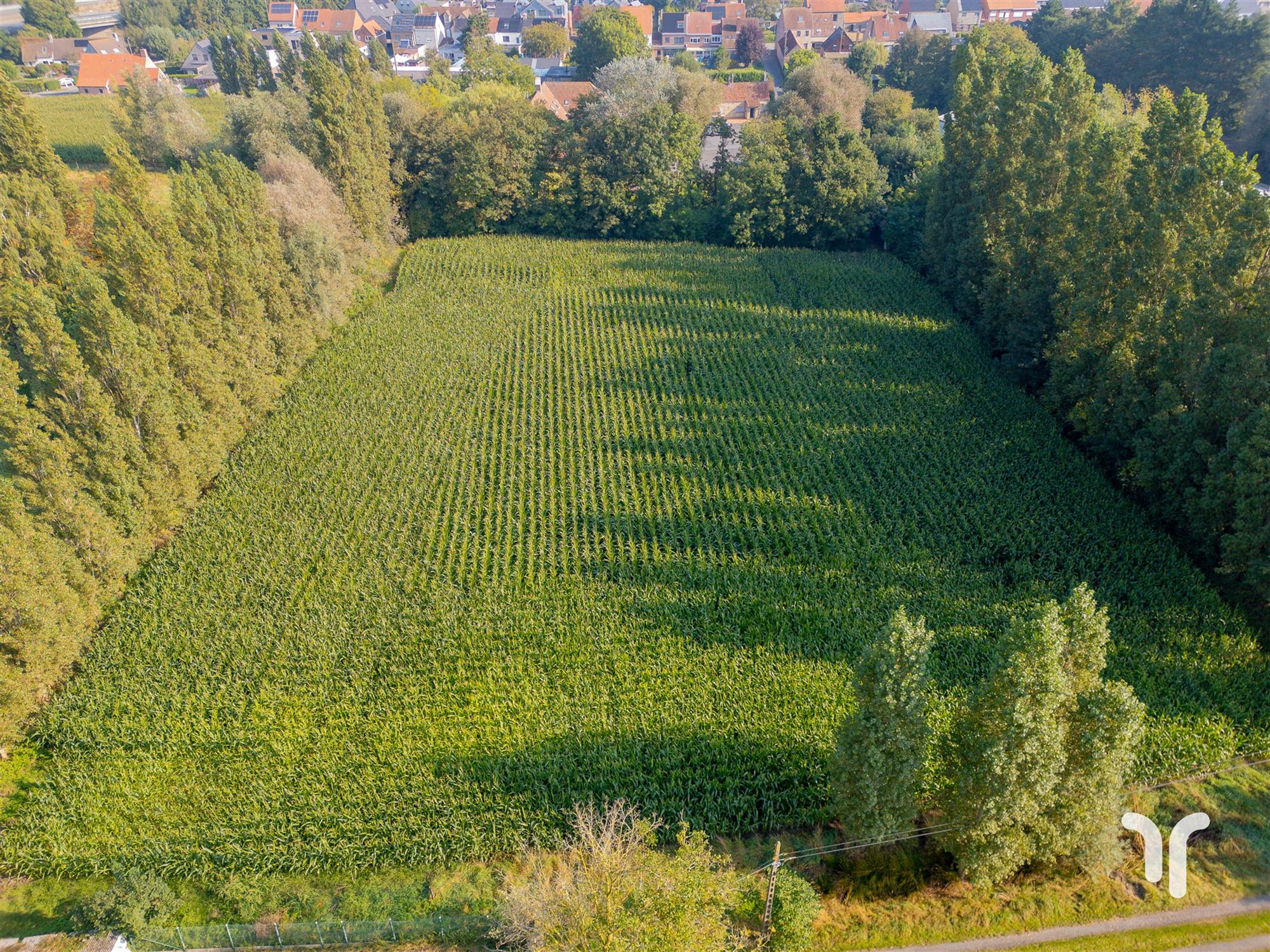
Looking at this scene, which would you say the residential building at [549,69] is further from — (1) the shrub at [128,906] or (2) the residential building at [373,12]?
(1) the shrub at [128,906]

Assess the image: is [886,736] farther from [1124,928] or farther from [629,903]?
[1124,928]

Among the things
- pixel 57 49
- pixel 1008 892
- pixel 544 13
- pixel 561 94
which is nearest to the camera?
pixel 1008 892

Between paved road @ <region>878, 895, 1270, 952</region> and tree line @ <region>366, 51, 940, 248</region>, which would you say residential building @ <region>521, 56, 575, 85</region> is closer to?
tree line @ <region>366, 51, 940, 248</region>

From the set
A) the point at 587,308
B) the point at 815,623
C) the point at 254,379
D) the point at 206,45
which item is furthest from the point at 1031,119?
the point at 206,45

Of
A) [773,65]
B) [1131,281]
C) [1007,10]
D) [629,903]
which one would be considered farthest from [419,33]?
[629,903]

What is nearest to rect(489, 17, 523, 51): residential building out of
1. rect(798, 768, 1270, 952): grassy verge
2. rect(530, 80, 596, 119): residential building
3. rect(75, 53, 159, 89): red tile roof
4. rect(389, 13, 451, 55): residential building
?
rect(389, 13, 451, 55): residential building

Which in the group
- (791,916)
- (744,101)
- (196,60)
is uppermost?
(196,60)

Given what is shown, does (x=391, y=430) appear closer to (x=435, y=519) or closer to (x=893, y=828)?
(x=435, y=519)
